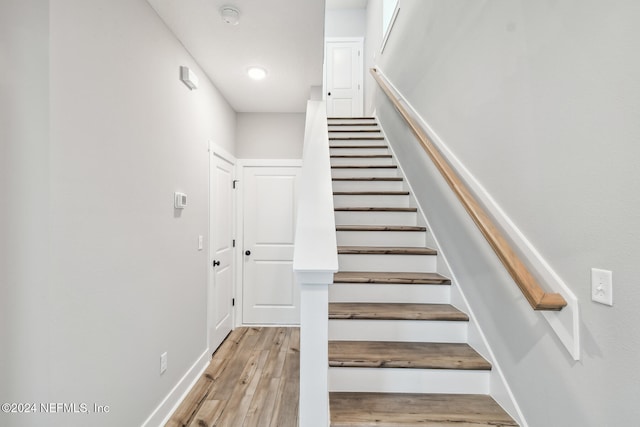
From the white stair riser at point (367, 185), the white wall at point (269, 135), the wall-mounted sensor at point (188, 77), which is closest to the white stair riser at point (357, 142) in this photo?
the white wall at point (269, 135)

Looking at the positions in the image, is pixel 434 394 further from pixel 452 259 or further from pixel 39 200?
pixel 39 200

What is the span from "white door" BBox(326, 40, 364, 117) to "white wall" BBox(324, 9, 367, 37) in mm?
173

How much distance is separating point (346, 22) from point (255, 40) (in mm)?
4163

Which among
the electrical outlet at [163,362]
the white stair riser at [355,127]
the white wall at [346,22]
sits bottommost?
the electrical outlet at [163,362]

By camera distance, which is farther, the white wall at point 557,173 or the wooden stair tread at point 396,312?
the wooden stair tread at point 396,312

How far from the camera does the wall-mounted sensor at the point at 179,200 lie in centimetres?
220

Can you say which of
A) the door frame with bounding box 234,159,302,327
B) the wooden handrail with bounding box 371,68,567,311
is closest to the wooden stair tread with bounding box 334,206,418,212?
the wooden handrail with bounding box 371,68,567,311

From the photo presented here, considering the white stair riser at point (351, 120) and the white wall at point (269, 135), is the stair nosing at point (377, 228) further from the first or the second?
the white stair riser at point (351, 120)

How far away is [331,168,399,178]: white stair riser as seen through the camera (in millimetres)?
2994

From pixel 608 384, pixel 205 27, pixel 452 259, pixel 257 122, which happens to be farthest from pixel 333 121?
pixel 608 384

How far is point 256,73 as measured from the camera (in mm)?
2711

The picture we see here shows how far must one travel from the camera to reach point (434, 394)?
4.92 feet

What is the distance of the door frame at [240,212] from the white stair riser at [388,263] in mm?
1920

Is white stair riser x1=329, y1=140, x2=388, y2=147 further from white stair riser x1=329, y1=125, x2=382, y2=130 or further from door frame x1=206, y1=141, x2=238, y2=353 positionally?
door frame x1=206, y1=141, x2=238, y2=353
